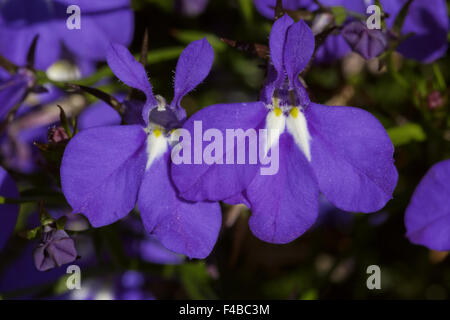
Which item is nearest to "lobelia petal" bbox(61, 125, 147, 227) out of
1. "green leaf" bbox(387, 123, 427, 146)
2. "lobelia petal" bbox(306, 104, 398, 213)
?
"lobelia petal" bbox(306, 104, 398, 213)

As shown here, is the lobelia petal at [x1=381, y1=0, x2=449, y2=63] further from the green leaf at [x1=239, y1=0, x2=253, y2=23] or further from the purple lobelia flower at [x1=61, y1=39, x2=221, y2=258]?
the purple lobelia flower at [x1=61, y1=39, x2=221, y2=258]

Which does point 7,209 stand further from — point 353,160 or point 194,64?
point 353,160

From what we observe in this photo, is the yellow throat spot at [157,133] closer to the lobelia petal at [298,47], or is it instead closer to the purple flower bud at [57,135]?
the purple flower bud at [57,135]

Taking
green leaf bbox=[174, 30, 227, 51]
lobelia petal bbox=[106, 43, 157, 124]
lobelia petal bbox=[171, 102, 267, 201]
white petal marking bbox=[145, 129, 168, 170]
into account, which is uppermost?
lobelia petal bbox=[106, 43, 157, 124]

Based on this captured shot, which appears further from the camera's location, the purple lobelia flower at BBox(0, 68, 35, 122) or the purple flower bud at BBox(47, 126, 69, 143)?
the purple lobelia flower at BBox(0, 68, 35, 122)

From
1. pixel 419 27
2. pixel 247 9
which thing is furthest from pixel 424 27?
pixel 247 9
